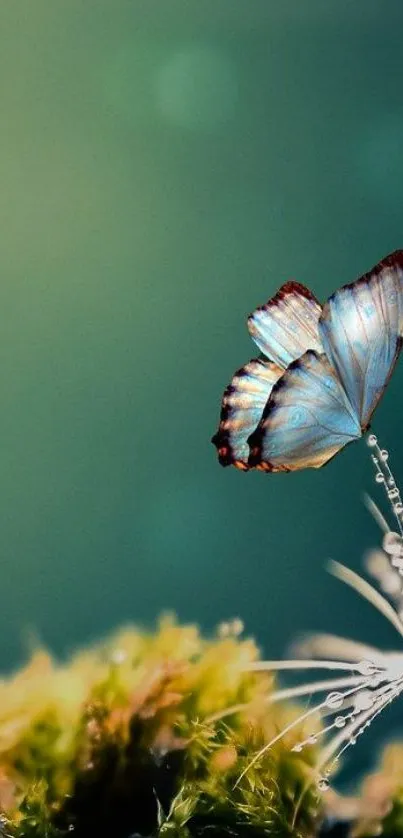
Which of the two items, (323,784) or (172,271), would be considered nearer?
(323,784)

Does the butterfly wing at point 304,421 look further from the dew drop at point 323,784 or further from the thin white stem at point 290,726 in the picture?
the dew drop at point 323,784

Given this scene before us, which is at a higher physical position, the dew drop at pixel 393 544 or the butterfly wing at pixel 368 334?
the butterfly wing at pixel 368 334

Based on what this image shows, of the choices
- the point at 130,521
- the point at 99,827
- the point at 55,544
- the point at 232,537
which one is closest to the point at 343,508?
the point at 232,537

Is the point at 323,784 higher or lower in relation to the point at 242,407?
lower

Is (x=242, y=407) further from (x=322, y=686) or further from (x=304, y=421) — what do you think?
(x=322, y=686)

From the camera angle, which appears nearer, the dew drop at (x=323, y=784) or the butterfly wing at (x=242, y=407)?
the dew drop at (x=323, y=784)

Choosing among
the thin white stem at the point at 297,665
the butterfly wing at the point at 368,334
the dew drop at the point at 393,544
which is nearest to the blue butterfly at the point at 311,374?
the butterfly wing at the point at 368,334

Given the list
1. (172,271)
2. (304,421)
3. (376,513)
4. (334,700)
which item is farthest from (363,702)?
(172,271)

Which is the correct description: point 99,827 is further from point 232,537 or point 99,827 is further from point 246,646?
point 232,537
